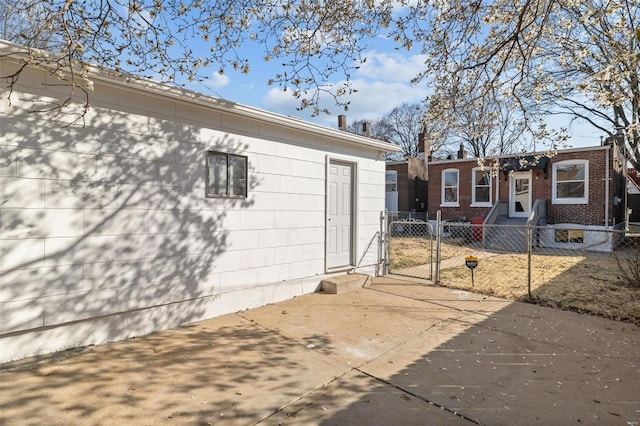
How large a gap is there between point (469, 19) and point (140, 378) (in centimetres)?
579

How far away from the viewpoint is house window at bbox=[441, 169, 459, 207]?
1867 cm

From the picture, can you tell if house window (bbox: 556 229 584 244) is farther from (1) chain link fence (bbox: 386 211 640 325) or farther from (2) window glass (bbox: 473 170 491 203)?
(2) window glass (bbox: 473 170 491 203)

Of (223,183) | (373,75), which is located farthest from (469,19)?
(223,183)

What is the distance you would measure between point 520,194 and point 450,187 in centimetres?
331

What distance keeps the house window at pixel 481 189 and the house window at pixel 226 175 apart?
580 inches

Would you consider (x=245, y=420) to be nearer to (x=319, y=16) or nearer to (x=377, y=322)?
(x=377, y=322)

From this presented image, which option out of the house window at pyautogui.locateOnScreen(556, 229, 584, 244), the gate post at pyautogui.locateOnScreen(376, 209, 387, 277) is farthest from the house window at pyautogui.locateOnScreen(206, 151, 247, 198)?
the house window at pyautogui.locateOnScreen(556, 229, 584, 244)

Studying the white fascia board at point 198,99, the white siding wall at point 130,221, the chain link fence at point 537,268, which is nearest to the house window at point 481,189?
the chain link fence at point 537,268

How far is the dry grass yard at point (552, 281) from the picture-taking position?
596 cm

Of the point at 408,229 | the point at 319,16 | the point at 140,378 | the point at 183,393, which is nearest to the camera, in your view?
the point at 183,393

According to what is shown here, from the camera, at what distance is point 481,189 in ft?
58.1

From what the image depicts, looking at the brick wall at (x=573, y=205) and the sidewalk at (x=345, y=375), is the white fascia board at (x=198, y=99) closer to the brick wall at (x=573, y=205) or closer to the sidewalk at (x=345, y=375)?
the sidewalk at (x=345, y=375)

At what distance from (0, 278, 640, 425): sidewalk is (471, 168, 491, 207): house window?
43.0ft

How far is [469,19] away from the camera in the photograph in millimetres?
5133
